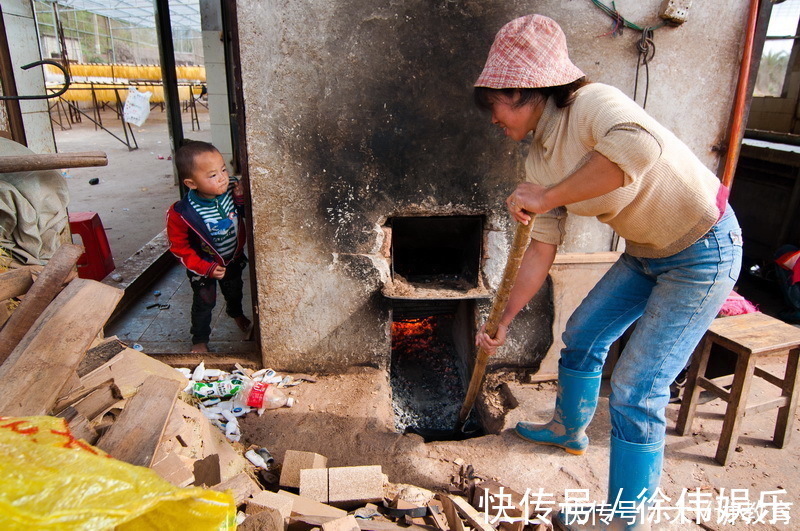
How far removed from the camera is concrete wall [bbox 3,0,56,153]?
390 centimetres

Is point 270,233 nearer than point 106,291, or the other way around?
point 106,291

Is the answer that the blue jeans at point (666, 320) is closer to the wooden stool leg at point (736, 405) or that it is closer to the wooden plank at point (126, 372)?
the wooden stool leg at point (736, 405)

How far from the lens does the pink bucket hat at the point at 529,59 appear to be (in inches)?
83.4

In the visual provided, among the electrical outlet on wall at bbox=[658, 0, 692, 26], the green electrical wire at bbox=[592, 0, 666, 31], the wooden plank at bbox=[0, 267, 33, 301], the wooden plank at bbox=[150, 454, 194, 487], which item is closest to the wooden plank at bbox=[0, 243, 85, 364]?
the wooden plank at bbox=[0, 267, 33, 301]

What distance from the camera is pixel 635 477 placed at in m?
2.43

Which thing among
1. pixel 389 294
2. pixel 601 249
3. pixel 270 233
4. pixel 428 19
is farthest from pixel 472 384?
pixel 428 19

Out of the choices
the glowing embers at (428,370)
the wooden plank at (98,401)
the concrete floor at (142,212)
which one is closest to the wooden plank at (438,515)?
the glowing embers at (428,370)

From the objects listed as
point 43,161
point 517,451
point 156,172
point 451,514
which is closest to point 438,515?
point 451,514

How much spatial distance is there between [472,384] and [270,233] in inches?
65.2

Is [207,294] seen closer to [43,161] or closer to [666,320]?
[43,161]

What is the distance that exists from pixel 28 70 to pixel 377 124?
2905 mm

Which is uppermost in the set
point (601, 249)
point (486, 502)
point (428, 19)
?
point (428, 19)

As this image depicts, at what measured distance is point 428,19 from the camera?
314 centimetres

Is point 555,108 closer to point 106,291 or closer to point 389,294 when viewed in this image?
point 389,294
